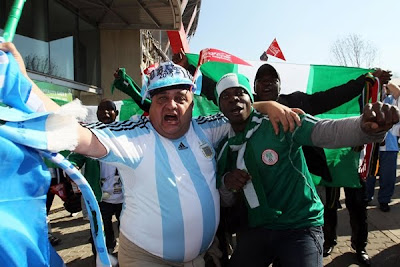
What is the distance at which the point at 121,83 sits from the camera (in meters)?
2.91

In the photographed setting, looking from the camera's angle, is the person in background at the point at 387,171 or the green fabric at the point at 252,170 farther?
the person in background at the point at 387,171

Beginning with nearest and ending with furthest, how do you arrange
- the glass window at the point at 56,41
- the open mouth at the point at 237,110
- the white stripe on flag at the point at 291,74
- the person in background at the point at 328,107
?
the open mouth at the point at 237,110 → the person in background at the point at 328,107 → the white stripe on flag at the point at 291,74 → the glass window at the point at 56,41

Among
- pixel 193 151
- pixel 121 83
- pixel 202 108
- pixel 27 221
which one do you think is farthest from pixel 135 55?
pixel 27 221

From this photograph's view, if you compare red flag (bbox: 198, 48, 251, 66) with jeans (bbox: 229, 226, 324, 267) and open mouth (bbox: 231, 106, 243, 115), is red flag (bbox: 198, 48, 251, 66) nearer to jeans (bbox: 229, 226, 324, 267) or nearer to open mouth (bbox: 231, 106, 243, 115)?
open mouth (bbox: 231, 106, 243, 115)

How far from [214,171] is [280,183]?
422 millimetres

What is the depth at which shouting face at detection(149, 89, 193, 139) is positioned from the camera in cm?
200

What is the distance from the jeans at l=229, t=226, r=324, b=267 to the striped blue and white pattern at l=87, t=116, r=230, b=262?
0.96ft

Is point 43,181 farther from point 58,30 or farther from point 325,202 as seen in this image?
point 58,30

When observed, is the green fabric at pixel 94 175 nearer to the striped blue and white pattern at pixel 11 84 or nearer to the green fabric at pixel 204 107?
the green fabric at pixel 204 107

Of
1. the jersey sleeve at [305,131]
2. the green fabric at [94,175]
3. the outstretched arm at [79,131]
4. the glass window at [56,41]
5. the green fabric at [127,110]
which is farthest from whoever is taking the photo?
the glass window at [56,41]

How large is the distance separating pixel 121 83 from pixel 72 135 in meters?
1.58

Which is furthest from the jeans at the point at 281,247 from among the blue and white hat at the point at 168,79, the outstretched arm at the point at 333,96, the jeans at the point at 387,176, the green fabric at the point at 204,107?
the jeans at the point at 387,176

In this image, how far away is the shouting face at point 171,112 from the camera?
200 cm

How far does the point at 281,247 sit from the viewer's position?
6.91 ft
